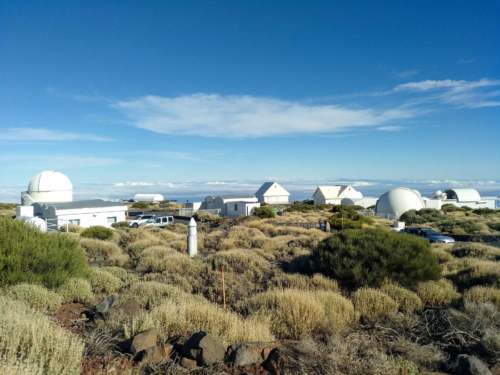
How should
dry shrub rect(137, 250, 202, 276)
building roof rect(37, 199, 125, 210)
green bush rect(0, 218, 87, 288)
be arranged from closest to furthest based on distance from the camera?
green bush rect(0, 218, 87, 288), dry shrub rect(137, 250, 202, 276), building roof rect(37, 199, 125, 210)

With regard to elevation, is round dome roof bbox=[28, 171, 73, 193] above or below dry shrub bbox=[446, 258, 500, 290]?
above

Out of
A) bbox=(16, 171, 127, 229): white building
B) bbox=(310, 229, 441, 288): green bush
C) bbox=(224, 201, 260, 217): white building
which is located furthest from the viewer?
bbox=(224, 201, 260, 217): white building

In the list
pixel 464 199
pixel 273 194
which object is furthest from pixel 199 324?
pixel 464 199

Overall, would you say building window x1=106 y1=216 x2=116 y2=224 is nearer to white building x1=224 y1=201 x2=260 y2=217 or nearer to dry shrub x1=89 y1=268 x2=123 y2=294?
white building x1=224 y1=201 x2=260 y2=217

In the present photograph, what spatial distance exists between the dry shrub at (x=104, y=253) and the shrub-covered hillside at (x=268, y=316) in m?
0.40

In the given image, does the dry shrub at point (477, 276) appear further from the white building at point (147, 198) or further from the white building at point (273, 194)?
the white building at point (147, 198)

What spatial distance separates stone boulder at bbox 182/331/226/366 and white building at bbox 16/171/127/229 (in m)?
23.0

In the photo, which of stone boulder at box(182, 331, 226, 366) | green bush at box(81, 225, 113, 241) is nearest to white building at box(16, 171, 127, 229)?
A: green bush at box(81, 225, 113, 241)

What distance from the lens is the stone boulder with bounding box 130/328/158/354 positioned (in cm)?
443

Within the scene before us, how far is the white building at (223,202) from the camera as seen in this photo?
45.1 m

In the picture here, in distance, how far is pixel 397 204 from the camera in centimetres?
4519

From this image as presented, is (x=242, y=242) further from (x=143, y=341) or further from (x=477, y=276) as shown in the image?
(x=143, y=341)

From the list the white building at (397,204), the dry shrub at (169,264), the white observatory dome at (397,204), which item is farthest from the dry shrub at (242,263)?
the white observatory dome at (397,204)

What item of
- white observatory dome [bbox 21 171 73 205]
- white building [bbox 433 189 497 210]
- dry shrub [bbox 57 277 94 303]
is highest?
white observatory dome [bbox 21 171 73 205]
